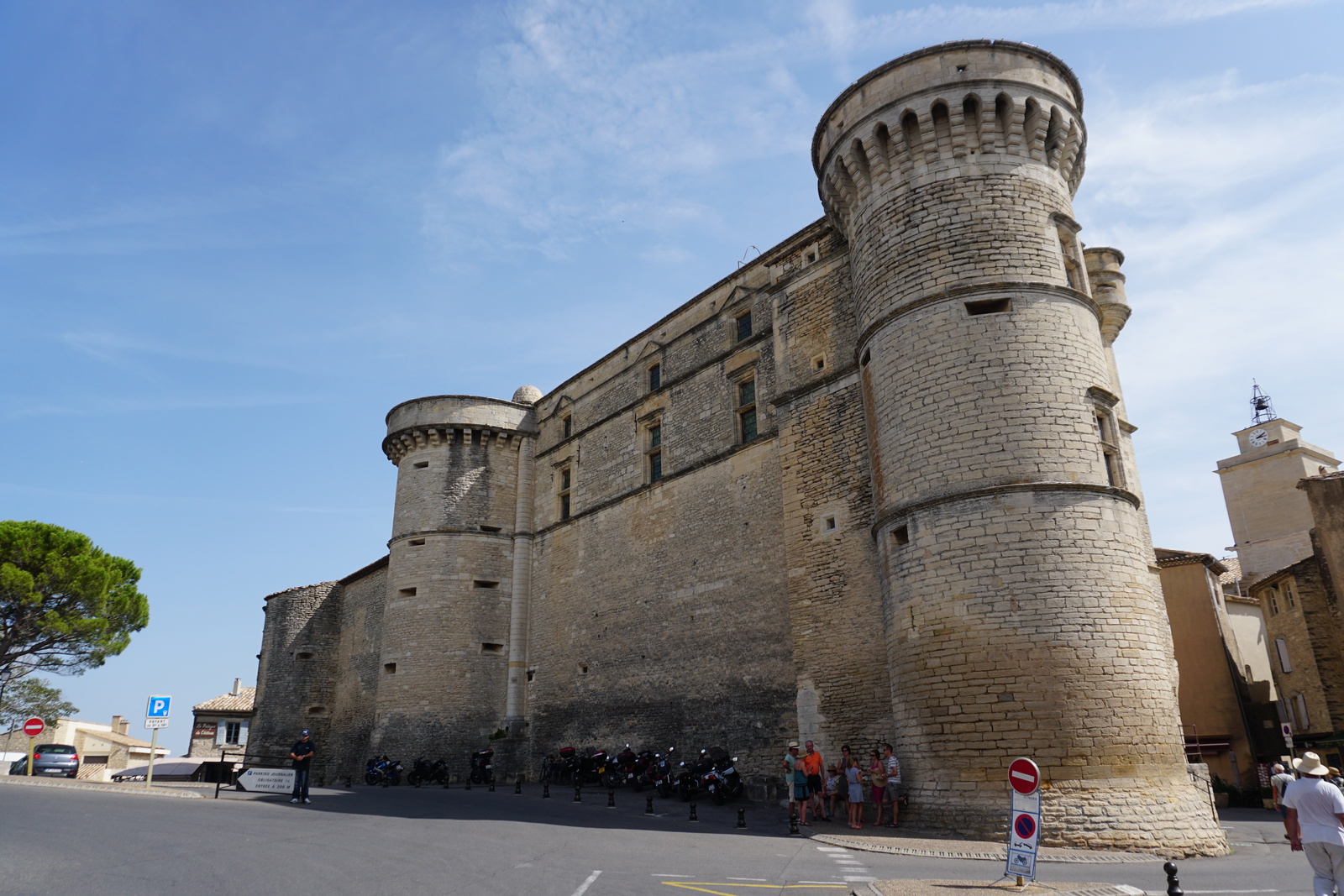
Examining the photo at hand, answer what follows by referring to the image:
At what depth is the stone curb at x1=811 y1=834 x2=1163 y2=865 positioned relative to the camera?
9.71 metres

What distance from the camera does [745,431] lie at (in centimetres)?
1936

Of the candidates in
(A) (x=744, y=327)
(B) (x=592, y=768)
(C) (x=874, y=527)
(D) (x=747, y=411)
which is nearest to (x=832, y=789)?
(C) (x=874, y=527)

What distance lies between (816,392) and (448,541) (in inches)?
516

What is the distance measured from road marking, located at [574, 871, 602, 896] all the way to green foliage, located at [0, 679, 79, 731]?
37.0 meters

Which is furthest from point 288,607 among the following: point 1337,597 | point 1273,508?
point 1273,508

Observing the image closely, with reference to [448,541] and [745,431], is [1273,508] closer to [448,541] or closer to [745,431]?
[745,431]

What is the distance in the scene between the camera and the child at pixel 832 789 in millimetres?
13586

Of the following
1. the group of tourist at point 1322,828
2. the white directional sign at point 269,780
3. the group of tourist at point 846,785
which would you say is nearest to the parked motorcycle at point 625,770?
the group of tourist at point 846,785

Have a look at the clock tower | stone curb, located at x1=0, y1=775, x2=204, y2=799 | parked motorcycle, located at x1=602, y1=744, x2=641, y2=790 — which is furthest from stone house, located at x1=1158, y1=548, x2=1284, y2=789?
stone curb, located at x1=0, y1=775, x2=204, y2=799

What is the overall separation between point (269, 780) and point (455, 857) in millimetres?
8480

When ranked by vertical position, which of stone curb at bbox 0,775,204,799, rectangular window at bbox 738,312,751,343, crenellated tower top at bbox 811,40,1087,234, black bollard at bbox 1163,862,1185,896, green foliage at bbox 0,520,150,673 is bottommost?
black bollard at bbox 1163,862,1185,896

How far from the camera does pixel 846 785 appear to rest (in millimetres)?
13734

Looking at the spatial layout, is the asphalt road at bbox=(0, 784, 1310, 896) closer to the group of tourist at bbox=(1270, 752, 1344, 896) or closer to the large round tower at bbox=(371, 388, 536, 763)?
the group of tourist at bbox=(1270, 752, 1344, 896)

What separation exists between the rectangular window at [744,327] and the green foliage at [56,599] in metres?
23.7
